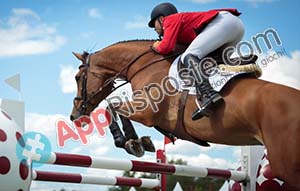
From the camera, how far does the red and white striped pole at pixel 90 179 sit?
421 cm

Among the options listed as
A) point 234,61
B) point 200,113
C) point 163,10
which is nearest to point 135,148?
point 200,113

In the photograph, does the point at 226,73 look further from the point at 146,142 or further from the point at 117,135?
the point at 117,135

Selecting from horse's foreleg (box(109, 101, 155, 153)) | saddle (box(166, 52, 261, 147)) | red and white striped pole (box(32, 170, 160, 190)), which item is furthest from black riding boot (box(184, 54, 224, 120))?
red and white striped pole (box(32, 170, 160, 190))

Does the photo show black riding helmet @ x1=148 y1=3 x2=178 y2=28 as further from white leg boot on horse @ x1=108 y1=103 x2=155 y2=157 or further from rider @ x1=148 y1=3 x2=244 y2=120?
white leg boot on horse @ x1=108 y1=103 x2=155 y2=157

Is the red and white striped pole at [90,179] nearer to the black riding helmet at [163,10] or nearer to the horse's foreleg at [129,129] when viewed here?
the horse's foreleg at [129,129]

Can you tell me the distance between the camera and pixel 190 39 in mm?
4688

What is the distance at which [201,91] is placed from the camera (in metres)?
4.23

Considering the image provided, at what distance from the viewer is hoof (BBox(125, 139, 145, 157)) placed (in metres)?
4.46

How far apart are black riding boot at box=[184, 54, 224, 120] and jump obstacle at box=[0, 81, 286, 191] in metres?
0.56

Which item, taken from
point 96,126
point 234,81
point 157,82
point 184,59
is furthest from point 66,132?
point 234,81

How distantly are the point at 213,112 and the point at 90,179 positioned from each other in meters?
1.13

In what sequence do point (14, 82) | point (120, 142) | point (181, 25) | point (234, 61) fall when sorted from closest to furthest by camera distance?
point (14, 82), point (234, 61), point (181, 25), point (120, 142)

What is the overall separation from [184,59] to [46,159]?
1.30 metres

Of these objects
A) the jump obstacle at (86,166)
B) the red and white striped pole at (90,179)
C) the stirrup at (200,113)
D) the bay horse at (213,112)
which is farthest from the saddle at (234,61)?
the red and white striped pole at (90,179)
